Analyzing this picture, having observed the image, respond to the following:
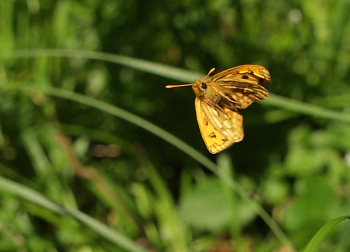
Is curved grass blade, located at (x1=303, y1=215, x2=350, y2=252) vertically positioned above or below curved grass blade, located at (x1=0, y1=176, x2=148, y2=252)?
below

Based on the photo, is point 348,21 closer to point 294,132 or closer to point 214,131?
point 294,132

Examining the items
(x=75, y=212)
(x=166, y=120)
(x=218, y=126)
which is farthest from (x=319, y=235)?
(x=166, y=120)

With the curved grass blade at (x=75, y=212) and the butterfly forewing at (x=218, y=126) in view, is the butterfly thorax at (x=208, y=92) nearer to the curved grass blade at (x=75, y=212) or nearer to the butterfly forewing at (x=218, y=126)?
the butterfly forewing at (x=218, y=126)

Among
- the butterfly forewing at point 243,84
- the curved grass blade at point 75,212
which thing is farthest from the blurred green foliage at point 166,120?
the butterfly forewing at point 243,84

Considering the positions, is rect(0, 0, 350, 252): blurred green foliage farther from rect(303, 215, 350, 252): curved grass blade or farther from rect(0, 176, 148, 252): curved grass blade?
rect(303, 215, 350, 252): curved grass blade

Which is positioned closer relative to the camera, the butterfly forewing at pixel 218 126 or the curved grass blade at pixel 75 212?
the butterfly forewing at pixel 218 126

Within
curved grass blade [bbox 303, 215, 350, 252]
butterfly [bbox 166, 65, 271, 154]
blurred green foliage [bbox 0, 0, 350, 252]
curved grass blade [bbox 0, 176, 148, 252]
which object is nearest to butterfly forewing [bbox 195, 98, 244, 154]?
butterfly [bbox 166, 65, 271, 154]

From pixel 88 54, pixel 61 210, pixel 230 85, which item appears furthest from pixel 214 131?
pixel 88 54
